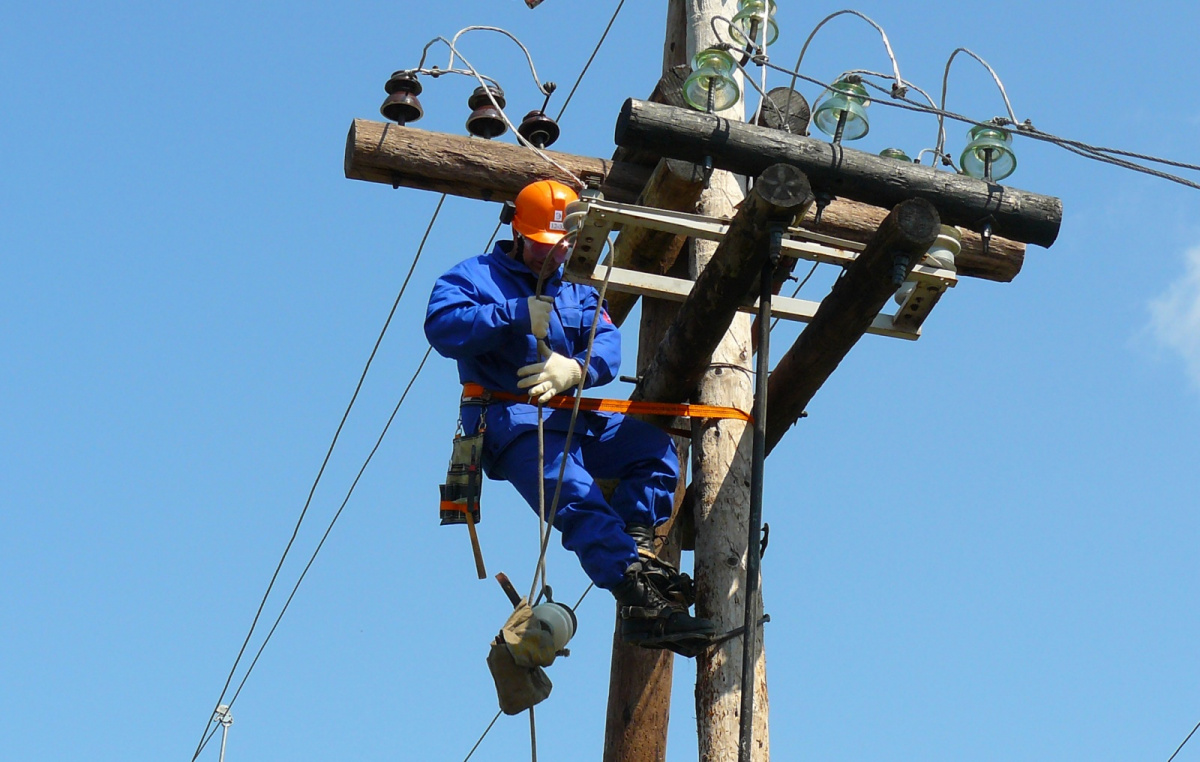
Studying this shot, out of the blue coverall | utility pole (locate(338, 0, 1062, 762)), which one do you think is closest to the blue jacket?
the blue coverall

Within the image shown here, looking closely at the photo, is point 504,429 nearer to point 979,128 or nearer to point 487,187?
point 487,187

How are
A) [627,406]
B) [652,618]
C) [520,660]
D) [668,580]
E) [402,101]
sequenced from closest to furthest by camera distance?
[520,660]
[652,618]
[668,580]
[627,406]
[402,101]

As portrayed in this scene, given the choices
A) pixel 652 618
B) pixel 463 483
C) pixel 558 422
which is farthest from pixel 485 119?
pixel 652 618

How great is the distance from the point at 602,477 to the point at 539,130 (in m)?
1.59

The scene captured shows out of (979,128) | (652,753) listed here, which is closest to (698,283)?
(979,128)

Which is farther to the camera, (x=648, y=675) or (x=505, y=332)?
(x=648, y=675)

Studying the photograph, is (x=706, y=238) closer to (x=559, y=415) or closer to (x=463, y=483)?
(x=559, y=415)

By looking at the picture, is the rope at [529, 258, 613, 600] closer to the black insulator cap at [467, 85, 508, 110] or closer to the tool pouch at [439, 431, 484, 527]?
the tool pouch at [439, 431, 484, 527]

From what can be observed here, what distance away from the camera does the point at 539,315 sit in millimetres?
5258

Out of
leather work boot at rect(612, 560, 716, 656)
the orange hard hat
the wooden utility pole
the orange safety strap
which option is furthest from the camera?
the wooden utility pole

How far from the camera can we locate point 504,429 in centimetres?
534

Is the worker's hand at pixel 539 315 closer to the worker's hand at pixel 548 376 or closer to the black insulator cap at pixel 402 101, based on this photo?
the worker's hand at pixel 548 376

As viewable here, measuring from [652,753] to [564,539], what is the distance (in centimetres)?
107

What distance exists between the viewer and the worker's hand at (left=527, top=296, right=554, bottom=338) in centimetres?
525
